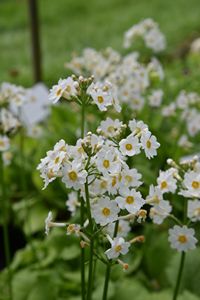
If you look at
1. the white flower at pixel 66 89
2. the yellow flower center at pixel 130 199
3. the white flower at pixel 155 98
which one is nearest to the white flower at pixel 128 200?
the yellow flower center at pixel 130 199

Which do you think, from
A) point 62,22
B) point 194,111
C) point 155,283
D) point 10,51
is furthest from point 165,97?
point 62,22

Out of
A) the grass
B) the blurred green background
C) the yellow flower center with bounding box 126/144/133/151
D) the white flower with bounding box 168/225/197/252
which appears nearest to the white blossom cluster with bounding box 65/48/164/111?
the blurred green background

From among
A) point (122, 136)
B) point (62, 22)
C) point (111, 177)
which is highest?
point (62, 22)

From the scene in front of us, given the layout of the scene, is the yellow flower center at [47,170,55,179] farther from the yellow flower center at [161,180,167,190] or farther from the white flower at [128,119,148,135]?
the yellow flower center at [161,180,167,190]

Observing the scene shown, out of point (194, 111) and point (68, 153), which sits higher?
point (194, 111)

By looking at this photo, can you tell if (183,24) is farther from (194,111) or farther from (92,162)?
(92,162)

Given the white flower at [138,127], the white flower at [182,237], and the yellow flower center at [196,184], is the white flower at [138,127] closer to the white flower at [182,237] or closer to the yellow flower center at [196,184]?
the yellow flower center at [196,184]
